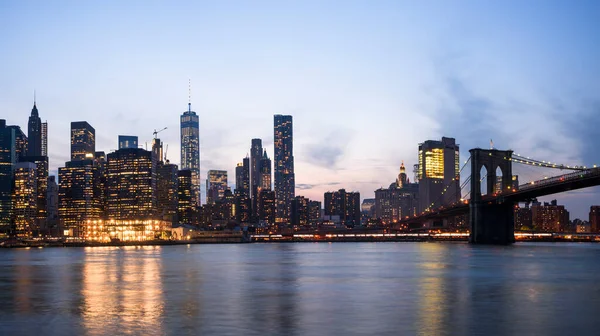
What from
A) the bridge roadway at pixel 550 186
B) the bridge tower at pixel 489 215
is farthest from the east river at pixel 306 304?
the bridge tower at pixel 489 215

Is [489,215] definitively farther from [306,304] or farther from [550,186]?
[306,304]

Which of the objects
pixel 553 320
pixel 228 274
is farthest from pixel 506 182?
pixel 553 320

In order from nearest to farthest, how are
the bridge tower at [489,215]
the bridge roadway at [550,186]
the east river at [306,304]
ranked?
the east river at [306,304]
the bridge roadway at [550,186]
the bridge tower at [489,215]

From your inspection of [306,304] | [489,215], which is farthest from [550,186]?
[306,304]

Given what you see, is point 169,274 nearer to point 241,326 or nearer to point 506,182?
point 241,326

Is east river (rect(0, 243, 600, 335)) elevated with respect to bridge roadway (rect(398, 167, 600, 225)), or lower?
lower

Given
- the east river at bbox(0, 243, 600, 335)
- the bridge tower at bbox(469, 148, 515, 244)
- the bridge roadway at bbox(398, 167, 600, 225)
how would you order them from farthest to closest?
the bridge tower at bbox(469, 148, 515, 244) → the bridge roadway at bbox(398, 167, 600, 225) → the east river at bbox(0, 243, 600, 335)

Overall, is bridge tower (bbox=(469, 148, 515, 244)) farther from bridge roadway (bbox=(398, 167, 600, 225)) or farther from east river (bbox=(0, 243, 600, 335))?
east river (bbox=(0, 243, 600, 335))

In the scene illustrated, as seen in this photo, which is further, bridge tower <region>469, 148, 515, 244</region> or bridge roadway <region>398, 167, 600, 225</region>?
bridge tower <region>469, 148, 515, 244</region>

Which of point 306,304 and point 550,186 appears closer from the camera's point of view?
point 306,304

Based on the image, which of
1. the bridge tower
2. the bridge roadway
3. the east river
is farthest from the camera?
the bridge tower

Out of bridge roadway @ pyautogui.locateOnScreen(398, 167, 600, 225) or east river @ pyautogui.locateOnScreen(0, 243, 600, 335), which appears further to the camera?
bridge roadway @ pyautogui.locateOnScreen(398, 167, 600, 225)

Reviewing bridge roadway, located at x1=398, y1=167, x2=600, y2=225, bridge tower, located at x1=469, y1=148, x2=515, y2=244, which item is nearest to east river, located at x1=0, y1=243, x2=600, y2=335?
bridge roadway, located at x1=398, y1=167, x2=600, y2=225

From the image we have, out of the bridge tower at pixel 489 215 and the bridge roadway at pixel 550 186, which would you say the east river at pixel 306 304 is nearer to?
the bridge roadway at pixel 550 186
